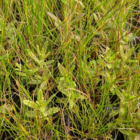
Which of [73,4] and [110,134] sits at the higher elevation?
[73,4]

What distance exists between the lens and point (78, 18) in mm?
1153

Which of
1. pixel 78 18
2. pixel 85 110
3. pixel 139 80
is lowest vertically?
pixel 85 110

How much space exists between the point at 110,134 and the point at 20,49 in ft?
2.20

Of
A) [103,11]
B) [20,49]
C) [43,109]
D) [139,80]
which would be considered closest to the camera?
[43,109]

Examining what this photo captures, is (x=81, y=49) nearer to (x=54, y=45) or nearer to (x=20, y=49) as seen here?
(x=54, y=45)

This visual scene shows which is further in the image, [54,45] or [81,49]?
[54,45]

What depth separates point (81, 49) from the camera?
1061mm

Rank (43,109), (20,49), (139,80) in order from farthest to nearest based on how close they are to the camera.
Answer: (20,49)
(139,80)
(43,109)

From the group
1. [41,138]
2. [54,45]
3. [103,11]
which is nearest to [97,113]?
[41,138]

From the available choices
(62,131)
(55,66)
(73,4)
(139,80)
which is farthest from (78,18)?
(62,131)

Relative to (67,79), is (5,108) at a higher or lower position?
lower

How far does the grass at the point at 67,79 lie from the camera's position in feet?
3.08

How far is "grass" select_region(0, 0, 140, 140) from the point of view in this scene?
0.94 m

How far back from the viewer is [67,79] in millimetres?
928
